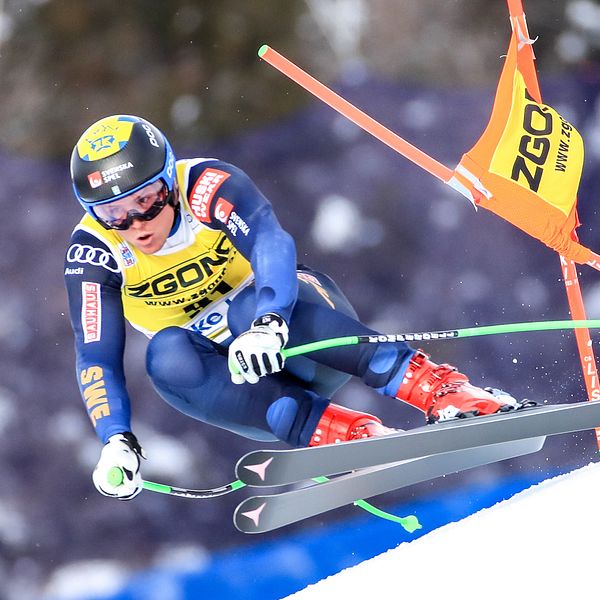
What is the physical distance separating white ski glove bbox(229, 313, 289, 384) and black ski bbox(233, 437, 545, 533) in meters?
0.29

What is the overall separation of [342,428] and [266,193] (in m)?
1.37

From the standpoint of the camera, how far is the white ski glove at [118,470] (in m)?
2.43

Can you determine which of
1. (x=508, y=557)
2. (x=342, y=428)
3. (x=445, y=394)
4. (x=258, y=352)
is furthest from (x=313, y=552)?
(x=508, y=557)

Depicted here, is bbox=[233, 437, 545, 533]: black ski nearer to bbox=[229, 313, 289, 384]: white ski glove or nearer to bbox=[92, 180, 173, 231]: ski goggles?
bbox=[229, 313, 289, 384]: white ski glove

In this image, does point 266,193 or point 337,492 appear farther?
point 266,193

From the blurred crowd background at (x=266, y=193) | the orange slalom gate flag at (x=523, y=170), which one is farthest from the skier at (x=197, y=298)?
the blurred crowd background at (x=266, y=193)

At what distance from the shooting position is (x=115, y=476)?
243cm

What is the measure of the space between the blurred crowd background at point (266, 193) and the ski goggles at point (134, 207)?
104 cm

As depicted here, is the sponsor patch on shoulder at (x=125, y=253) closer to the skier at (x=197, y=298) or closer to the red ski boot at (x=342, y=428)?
the skier at (x=197, y=298)

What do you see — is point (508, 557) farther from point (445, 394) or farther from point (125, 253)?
point (125, 253)

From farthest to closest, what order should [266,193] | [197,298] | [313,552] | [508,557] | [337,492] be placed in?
[266,193]
[313,552]
[197,298]
[337,492]
[508,557]

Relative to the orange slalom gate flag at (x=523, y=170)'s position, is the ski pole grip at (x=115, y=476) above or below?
below

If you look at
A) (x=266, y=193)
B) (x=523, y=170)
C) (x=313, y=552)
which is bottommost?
(x=313, y=552)

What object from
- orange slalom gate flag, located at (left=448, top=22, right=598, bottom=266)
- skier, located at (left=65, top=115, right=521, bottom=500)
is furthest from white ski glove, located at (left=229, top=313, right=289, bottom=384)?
orange slalom gate flag, located at (left=448, top=22, right=598, bottom=266)
